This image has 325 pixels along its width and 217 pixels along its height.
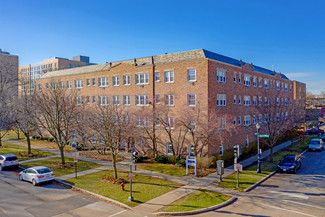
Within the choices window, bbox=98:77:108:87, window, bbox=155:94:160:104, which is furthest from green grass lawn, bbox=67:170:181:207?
window, bbox=98:77:108:87

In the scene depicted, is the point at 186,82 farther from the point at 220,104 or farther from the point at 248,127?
the point at 248,127

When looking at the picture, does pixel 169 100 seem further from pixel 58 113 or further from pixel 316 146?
pixel 316 146

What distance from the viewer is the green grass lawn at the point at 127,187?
1705 centimetres

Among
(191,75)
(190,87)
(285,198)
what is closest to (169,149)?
(190,87)

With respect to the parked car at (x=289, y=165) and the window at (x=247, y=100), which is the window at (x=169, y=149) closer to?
the parked car at (x=289, y=165)

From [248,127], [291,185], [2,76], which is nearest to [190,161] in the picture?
[291,185]

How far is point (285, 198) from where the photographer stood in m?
17.2

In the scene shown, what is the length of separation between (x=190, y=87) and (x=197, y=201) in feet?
50.4

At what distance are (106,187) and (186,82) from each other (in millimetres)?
15564

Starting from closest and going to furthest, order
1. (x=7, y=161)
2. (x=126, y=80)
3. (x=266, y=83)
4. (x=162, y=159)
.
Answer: (x=7, y=161)
(x=162, y=159)
(x=126, y=80)
(x=266, y=83)

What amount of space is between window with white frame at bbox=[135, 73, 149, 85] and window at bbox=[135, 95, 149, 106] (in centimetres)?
191

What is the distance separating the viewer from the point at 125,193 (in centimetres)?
1772

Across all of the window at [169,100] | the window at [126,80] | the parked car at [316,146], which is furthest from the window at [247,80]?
the window at [126,80]

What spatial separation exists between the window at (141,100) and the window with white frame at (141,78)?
191 cm
